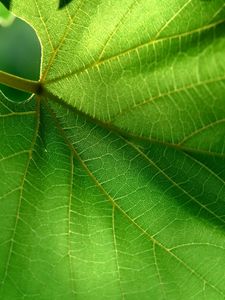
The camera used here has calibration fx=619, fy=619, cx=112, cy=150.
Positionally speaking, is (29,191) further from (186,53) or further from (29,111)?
(186,53)

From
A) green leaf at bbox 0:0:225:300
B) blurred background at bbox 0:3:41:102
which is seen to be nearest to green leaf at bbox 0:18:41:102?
blurred background at bbox 0:3:41:102

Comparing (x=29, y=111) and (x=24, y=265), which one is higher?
(x=29, y=111)

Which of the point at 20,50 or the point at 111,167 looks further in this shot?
the point at 20,50

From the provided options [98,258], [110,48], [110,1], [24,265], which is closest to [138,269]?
[98,258]

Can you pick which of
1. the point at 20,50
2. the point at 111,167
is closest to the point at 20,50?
the point at 20,50

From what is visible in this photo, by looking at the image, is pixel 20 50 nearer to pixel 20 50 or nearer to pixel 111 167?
pixel 20 50

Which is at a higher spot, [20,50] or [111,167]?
[111,167]

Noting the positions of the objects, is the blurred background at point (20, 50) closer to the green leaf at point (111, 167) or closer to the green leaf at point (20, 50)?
the green leaf at point (20, 50)

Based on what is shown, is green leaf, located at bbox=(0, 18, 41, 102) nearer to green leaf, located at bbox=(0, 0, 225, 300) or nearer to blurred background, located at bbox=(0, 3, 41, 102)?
blurred background, located at bbox=(0, 3, 41, 102)

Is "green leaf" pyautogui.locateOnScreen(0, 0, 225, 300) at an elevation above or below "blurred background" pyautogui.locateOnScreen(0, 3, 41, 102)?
above
